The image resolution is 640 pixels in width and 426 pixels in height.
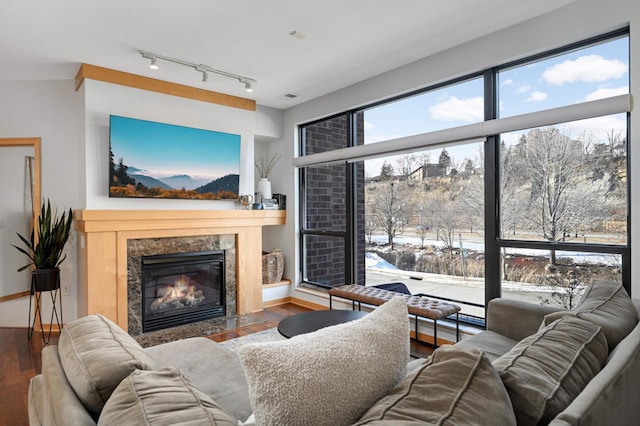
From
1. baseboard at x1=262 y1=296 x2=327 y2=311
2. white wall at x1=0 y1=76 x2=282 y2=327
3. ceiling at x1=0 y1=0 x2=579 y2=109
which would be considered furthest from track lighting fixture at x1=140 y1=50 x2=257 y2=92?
baseboard at x1=262 y1=296 x2=327 y2=311

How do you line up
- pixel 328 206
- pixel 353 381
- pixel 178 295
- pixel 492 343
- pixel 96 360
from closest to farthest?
pixel 353 381 < pixel 96 360 < pixel 492 343 < pixel 178 295 < pixel 328 206

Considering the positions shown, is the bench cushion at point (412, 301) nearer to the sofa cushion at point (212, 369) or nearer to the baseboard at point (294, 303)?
the baseboard at point (294, 303)

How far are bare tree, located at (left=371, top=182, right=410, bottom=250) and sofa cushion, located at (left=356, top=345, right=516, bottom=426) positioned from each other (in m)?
2.99

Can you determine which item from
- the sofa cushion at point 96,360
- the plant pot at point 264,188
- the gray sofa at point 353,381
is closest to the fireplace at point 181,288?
the plant pot at point 264,188

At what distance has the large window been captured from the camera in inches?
98.0

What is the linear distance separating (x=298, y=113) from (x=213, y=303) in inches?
105

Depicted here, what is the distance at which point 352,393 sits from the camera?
83 centimetres

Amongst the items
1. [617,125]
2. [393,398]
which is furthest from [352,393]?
[617,125]

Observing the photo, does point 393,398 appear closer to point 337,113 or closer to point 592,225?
point 592,225

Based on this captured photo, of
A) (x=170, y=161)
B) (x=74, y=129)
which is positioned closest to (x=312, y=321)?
(x=170, y=161)

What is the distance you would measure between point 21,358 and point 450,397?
385 cm

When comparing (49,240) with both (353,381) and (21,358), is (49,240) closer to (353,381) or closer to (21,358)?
(21,358)

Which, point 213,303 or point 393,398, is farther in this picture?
point 213,303

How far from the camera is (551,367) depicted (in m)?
0.99
